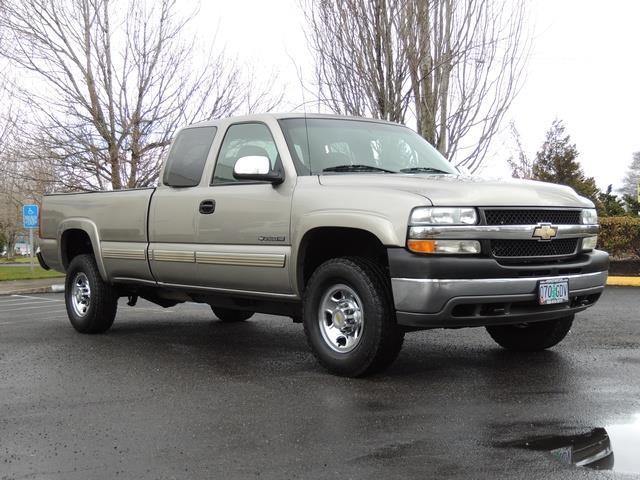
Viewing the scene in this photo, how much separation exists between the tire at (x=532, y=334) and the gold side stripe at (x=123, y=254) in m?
3.27

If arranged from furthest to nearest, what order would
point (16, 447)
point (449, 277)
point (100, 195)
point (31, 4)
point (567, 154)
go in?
point (567, 154)
point (31, 4)
point (100, 195)
point (449, 277)
point (16, 447)

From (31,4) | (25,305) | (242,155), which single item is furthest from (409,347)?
(31,4)

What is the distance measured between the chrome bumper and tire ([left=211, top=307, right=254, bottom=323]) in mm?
4153

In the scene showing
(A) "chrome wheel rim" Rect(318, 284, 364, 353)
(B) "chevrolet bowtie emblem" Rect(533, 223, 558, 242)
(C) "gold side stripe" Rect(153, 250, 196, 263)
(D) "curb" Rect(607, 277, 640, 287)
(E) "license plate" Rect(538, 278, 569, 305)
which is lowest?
(D) "curb" Rect(607, 277, 640, 287)

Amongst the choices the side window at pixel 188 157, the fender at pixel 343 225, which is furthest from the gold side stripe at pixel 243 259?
the side window at pixel 188 157

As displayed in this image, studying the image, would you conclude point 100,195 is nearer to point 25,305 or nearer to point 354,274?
point 354,274

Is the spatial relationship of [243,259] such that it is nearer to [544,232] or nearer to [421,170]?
[421,170]

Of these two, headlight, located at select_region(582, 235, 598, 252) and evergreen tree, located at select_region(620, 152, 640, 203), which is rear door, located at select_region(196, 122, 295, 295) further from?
evergreen tree, located at select_region(620, 152, 640, 203)

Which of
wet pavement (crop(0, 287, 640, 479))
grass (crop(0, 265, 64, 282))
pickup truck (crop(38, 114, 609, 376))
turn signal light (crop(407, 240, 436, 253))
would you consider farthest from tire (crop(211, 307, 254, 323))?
grass (crop(0, 265, 64, 282))

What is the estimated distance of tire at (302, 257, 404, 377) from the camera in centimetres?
498

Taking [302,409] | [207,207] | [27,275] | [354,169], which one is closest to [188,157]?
[207,207]

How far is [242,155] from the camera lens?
6328 millimetres

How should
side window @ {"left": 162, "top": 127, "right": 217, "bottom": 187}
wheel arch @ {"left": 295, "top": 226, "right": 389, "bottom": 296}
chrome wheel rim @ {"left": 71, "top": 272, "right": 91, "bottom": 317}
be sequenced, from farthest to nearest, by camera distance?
chrome wheel rim @ {"left": 71, "top": 272, "right": 91, "bottom": 317} < side window @ {"left": 162, "top": 127, "right": 217, "bottom": 187} < wheel arch @ {"left": 295, "top": 226, "right": 389, "bottom": 296}

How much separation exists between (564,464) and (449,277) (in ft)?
5.20
